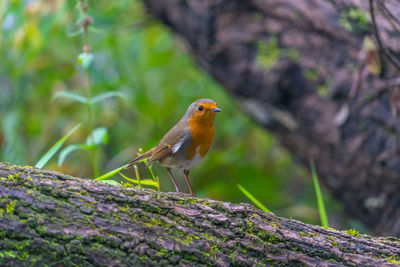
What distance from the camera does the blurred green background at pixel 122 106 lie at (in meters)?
5.09

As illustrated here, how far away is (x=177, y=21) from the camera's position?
495 cm

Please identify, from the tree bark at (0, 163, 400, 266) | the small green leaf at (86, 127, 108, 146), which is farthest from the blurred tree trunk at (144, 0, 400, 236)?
the small green leaf at (86, 127, 108, 146)

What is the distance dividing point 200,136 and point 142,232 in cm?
→ 134

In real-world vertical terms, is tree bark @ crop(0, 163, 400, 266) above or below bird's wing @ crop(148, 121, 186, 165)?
above

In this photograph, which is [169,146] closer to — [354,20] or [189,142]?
[189,142]

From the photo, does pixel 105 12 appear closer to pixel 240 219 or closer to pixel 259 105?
pixel 259 105

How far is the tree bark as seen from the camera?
1682mm

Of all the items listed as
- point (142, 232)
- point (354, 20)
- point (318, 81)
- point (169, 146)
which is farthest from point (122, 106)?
point (142, 232)

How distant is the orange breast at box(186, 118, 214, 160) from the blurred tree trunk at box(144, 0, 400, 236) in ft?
3.80

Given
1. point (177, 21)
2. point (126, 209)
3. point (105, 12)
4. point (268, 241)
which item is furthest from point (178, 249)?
point (105, 12)

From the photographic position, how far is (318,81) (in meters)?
4.15

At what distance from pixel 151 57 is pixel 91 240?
15.5 ft

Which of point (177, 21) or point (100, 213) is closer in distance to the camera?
point (100, 213)

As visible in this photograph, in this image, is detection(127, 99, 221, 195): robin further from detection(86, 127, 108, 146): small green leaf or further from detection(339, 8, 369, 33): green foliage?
detection(339, 8, 369, 33): green foliage
